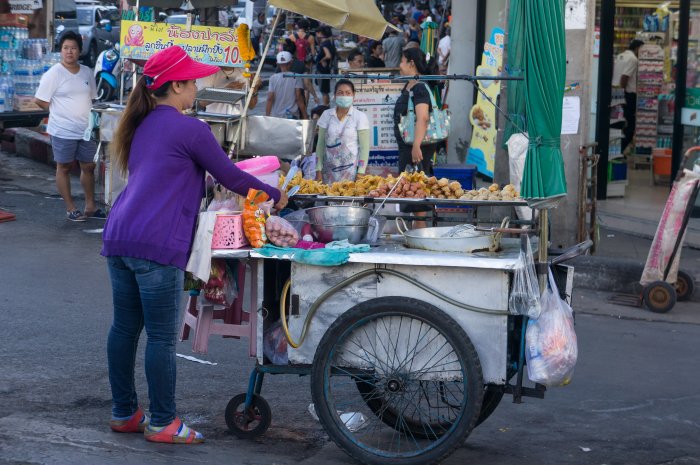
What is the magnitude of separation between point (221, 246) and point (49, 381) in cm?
176

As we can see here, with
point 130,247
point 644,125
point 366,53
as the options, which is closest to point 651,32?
point 644,125

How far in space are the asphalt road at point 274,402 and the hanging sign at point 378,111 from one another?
348 centimetres

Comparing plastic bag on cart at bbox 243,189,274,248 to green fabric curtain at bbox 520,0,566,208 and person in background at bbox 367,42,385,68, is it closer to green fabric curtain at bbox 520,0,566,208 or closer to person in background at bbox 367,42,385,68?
green fabric curtain at bbox 520,0,566,208

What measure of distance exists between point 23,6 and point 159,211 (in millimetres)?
9523

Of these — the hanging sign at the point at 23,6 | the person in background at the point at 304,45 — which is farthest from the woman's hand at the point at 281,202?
the person in background at the point at 304,45

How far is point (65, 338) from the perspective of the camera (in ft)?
23.3

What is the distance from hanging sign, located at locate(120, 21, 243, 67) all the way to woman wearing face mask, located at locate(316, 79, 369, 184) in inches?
38.4

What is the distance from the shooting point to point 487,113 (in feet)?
43.9

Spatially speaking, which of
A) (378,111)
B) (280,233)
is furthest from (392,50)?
(280,233)

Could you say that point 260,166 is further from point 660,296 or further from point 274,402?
point 660,296

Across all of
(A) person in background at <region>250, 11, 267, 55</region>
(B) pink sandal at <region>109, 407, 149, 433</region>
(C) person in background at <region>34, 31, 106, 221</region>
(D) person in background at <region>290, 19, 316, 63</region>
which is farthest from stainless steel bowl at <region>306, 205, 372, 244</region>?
(A) person in background at <region>250, 11, 267, 55</region>

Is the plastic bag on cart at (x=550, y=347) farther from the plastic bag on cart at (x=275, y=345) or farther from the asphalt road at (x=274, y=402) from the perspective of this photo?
the plastic bag on cart at (x=275, y=345)

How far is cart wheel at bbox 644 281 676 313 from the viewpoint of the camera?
838 cm

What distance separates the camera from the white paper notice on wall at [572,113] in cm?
956
